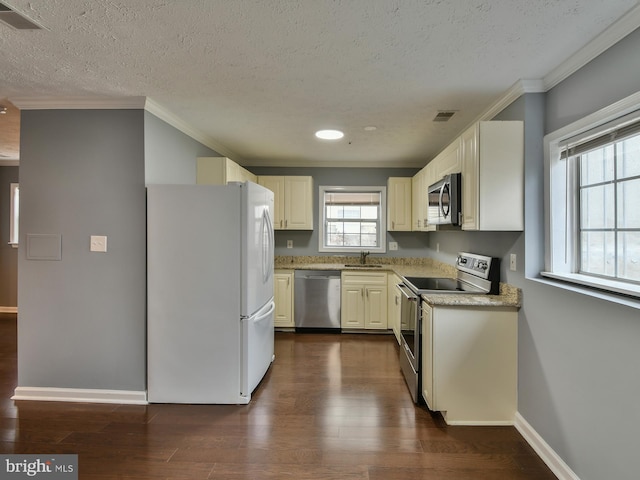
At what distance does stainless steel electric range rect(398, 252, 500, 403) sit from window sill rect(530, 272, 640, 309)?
1.66ft

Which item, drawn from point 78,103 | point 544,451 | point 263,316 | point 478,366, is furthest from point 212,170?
point 544,451

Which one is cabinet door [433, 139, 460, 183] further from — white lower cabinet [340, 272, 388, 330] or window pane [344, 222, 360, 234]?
window pane [344, 222, 360, 234]

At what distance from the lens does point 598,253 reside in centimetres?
185

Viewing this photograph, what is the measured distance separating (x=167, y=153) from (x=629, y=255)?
3.21 meters

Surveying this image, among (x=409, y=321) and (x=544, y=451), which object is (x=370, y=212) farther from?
(x=544, y=451)

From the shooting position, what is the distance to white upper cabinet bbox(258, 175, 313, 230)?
4.62 metres

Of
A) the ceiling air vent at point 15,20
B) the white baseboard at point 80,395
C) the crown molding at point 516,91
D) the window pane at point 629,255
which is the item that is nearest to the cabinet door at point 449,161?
the crown molding at point 516,91

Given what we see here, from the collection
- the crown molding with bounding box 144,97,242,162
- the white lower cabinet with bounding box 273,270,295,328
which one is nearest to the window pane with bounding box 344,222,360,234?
the white lower cabinet with bounding box 273,270,295,328

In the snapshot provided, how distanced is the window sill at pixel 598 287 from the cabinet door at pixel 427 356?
28.8 inches

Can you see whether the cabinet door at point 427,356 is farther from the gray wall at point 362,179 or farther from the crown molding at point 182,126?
the crown molding at point 182,126

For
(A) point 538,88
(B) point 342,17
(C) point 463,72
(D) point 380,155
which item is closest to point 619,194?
(A) point 538,88

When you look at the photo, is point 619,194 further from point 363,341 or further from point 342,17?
point 363,341

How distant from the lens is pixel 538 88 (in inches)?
84.7

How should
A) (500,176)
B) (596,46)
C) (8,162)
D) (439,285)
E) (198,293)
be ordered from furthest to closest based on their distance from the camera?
(8,162), (439,285), (198,293), (500,176), (596,46)
